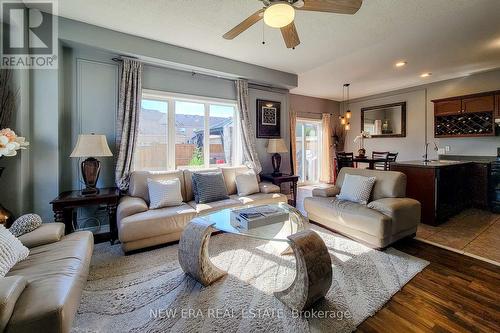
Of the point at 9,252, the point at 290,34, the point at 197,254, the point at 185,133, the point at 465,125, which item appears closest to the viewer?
the point at 9,252

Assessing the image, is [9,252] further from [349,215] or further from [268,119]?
[268,119]

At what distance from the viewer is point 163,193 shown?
2957 mm

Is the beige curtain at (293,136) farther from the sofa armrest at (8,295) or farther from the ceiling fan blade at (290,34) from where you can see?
the sofa armrest at (8,295)

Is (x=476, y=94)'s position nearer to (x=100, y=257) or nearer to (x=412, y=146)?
(x=412, y=146)

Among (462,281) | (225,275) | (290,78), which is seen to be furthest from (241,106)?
(462,281)

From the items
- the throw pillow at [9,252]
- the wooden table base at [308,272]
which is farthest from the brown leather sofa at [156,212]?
the wooden table base at [308,272]

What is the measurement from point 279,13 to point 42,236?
8.43 ft

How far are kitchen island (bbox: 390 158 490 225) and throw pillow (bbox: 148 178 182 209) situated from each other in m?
3.54

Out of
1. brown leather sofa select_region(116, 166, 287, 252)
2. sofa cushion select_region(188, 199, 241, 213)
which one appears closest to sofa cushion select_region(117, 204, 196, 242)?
brown leather sofa select_region(116, 166, 287, 252)

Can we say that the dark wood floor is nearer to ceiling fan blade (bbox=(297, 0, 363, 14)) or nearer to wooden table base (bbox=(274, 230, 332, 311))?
wooden table base (bbox=(274, 230, 332, 311))

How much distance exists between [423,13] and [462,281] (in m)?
2.78

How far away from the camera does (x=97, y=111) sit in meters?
3.14

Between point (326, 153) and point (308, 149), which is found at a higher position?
point (308, 149)

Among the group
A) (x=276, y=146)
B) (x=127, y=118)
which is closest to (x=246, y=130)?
(x=276, y=146)
